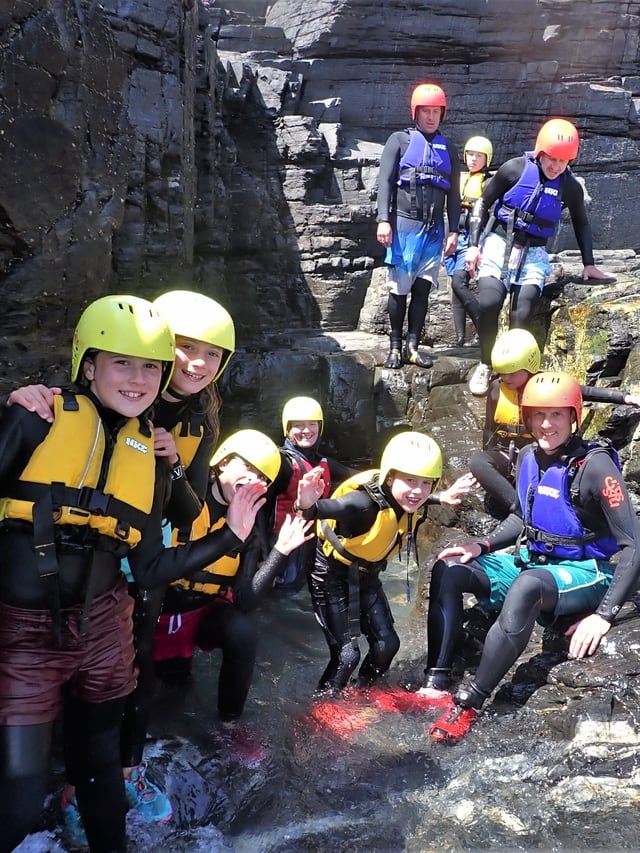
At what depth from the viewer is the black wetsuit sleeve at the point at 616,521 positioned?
3.71 m

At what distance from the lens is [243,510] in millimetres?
2834

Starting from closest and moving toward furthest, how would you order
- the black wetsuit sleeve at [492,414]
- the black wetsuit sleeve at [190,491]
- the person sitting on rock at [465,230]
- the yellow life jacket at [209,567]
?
the black wetsuit sleeve at [190,491] → the yellow life jacket at [209,567] → the black wetsuit sleeve at [492,414] → the person sitting on rock at [465,230]

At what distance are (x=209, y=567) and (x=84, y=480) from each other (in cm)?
137

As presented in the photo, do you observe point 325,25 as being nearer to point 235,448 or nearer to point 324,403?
point 324,403

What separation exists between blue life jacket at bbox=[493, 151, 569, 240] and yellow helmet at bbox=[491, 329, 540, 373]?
4.65 feet

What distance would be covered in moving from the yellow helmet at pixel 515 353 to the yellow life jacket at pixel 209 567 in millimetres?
2561

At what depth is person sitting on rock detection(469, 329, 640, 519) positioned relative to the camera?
17.3 ft

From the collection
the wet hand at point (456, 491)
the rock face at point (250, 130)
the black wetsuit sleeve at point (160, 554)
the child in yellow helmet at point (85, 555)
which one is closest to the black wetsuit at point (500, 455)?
the wet hand at point (456, 491)

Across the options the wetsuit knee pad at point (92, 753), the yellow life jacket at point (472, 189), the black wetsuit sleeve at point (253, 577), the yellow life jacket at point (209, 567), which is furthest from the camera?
the yellow life jacket at point (472, 189)

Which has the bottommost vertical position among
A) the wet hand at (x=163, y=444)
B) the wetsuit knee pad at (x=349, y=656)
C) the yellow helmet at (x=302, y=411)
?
the wetsuit knee pad at (x=349, y=656)

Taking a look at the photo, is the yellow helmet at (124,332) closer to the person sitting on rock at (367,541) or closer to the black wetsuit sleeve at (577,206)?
the person sitting on rock at (367,541)

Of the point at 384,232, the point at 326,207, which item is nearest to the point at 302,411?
the point at 384,232

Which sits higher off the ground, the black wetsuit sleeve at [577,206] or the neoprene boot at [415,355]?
the black wetsuit sleeve at [577,206]

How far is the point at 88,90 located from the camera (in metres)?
5.64
